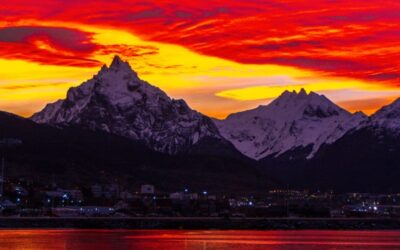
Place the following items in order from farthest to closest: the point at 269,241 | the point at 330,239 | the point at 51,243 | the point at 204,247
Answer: the point at 330,239 < the point at 269,241 < the point at 51,243 < the point at 204,247

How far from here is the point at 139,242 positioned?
572 ft

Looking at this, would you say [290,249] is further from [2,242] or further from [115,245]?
[2,242]

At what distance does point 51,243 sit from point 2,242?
7.24 m

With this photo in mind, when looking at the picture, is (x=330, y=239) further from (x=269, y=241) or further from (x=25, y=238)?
(x=25, y=238)

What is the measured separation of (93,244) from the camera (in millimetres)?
165875

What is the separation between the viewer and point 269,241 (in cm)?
18112

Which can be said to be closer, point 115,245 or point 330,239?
point 115,245

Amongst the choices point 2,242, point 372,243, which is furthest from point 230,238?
point 2,242

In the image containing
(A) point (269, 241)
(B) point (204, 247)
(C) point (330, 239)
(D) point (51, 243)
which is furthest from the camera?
(C) point (330, 239)

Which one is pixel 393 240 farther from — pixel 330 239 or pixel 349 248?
pixel 349 248

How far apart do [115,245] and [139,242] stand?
994cm

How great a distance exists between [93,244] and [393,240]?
5235 centimetres

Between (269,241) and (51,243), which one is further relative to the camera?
(269,241)

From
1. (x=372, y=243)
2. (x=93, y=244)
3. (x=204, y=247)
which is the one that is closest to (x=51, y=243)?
(x=93, y=244)
